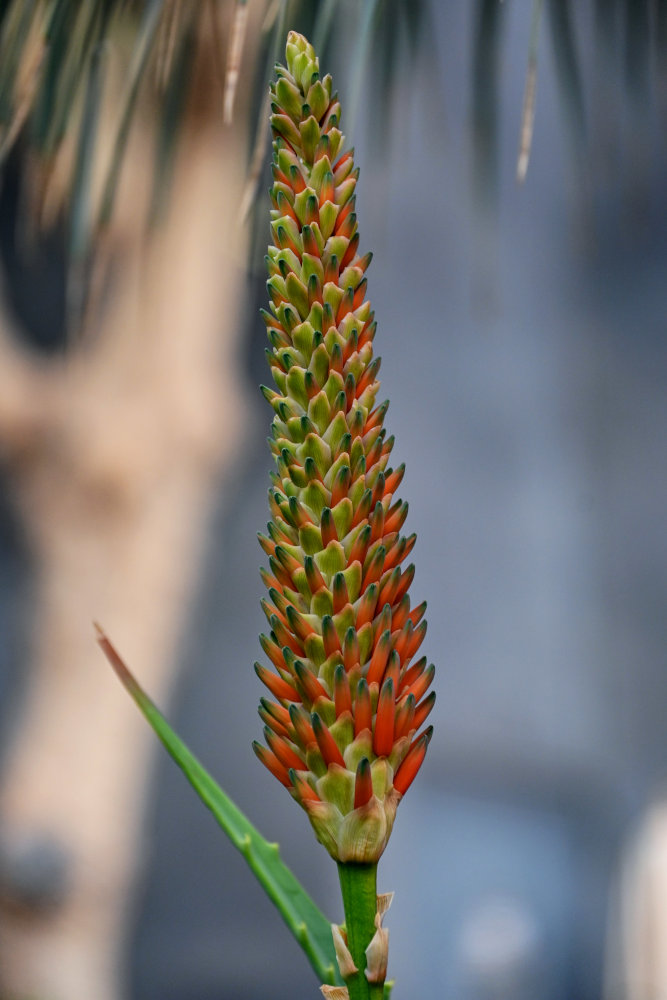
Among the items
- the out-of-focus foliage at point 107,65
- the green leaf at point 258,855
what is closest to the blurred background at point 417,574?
the out-of-focus foliage at point 107,65

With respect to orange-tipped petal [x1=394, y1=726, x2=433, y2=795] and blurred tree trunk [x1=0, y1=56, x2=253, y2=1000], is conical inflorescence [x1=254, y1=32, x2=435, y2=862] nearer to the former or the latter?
orange-tipped petal [x1=394, y1=726, x2=433, y2=795]

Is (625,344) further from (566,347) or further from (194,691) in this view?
(194,691)

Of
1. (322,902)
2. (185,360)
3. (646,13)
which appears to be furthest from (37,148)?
(322,902)

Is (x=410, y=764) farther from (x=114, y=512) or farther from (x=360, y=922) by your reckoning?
(x=114, y=512)

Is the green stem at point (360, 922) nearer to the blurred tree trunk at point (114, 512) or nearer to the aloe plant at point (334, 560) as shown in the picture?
the aloe plant at point (334, 560)

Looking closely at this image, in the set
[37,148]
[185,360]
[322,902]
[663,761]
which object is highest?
[37,148]

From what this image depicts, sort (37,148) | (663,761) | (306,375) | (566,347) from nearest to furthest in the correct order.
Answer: (306,375) < (37,148) < (663,761) < (566,347)
